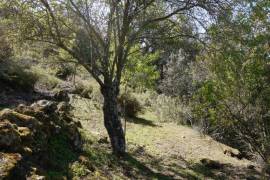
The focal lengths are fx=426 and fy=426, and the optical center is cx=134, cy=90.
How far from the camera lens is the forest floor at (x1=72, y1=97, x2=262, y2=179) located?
10.0m

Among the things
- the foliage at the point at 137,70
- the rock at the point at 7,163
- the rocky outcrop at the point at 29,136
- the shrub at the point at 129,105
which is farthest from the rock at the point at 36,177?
the shrub at the point at 129,105

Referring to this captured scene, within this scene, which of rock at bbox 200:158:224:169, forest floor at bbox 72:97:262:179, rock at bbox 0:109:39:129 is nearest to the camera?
rock at bbox 0:109:39:129

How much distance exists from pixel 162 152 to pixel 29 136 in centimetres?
583

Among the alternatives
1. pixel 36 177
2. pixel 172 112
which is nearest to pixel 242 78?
pixel 36 177

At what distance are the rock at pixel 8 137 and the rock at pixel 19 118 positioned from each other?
634 millimetres

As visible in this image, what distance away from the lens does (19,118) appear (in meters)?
7.57

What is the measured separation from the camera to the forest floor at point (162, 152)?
1003 centimetres

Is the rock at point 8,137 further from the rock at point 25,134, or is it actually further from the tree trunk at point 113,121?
the tree trunk at point 113,121

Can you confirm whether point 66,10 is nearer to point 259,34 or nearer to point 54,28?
point 54,28

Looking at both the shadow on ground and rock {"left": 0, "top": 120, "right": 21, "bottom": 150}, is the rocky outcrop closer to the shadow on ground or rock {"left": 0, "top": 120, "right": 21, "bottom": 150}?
rock {"left": 0, "top": 120, "right": 21, "bottom": 150}

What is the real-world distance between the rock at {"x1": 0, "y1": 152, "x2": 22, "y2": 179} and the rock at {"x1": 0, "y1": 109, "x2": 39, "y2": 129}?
4.68 ft

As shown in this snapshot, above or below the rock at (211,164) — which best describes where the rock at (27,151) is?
above

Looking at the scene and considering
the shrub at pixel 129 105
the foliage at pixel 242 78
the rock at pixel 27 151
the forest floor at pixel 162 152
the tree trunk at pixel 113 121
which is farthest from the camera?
the shrub at pixel 129 105

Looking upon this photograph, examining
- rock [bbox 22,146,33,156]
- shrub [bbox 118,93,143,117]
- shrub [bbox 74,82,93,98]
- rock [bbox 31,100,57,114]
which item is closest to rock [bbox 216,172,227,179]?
rock [bbox 31,100,57,114]
